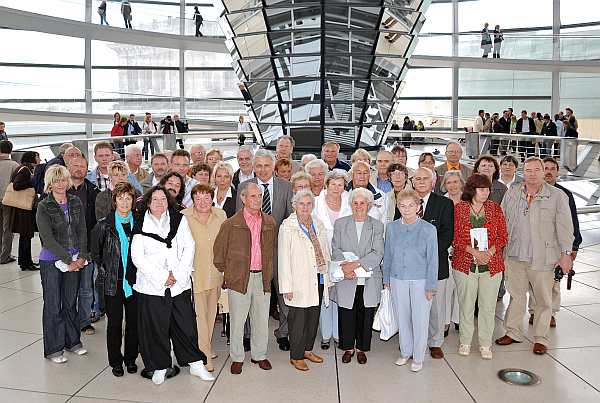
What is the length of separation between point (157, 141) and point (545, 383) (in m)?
14.5

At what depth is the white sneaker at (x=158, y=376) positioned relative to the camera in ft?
16.8

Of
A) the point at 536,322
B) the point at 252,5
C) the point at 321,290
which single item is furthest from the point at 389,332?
the point at 252,5

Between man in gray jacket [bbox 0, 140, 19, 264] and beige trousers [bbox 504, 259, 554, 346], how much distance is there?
7.29 m

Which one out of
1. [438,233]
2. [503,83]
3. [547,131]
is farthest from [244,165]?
[503,83]

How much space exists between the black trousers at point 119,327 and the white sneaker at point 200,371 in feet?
1.82

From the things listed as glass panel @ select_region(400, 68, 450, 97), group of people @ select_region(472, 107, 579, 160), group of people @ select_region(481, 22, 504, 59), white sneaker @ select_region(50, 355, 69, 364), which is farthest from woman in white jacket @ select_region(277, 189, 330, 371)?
glass panel @ select_region(400, 68, 450, 97)

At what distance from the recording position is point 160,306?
16.7 ft

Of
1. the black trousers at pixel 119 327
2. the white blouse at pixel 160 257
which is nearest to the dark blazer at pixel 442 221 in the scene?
the white blouse at pixel 160 257

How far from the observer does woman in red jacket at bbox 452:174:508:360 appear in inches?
223

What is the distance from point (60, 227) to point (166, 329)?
141 cm

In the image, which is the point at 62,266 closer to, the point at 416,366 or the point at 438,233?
the point at 416,366

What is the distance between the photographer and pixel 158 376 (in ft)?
16.8

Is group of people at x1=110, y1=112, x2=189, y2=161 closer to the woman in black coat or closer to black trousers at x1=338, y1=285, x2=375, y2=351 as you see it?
the woman in black coat

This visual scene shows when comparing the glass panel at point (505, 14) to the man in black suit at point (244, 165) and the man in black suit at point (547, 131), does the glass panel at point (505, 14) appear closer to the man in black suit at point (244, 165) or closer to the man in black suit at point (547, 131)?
the man in black suit at point (547, 131)
